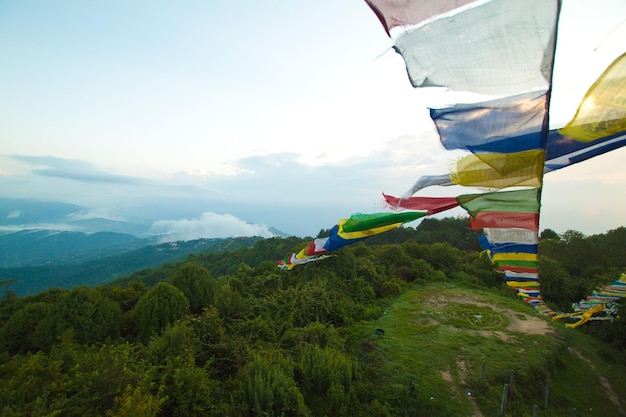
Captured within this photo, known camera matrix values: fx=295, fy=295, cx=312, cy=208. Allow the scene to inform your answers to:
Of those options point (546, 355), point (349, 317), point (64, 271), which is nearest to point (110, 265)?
point (64, 271)

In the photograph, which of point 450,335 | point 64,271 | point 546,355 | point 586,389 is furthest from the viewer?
point 64,271

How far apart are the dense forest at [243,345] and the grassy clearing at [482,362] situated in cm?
7

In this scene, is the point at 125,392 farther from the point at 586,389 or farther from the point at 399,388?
the point at 586,389

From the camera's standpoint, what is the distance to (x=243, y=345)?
8.34m

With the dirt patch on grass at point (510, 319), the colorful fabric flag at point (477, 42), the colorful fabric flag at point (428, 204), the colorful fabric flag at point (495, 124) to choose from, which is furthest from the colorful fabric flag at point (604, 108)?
the dirt patch on grass at point (510, 319)

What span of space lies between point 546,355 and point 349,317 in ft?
22.5

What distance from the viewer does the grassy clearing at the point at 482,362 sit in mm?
7680

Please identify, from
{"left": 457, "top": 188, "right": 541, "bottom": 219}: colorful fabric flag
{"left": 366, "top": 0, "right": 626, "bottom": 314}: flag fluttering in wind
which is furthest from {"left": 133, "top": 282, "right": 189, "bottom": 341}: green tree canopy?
{"left": 366, "top": 0, "right": 626, "bottom": 314}: flag fluttering in wind

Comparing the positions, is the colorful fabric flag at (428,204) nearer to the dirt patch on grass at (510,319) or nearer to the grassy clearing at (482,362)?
the grassy clearing at (482,362)

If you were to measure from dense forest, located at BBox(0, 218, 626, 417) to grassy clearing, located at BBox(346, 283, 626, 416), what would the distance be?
0.07 m

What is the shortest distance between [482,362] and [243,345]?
6.90 meters

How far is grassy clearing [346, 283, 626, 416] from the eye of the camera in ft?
25.2

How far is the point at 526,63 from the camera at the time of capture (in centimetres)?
226

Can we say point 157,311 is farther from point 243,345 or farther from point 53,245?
point 53,245
